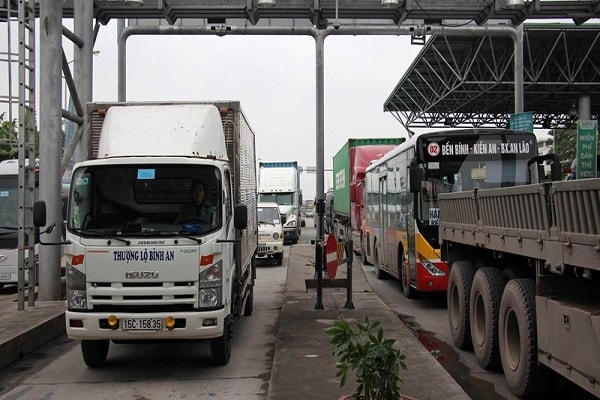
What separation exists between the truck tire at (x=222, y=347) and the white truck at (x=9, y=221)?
24.6 feet

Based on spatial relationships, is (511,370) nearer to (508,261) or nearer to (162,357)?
(508,261)

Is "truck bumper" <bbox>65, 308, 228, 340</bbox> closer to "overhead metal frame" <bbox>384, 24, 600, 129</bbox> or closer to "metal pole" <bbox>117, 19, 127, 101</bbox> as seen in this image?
"metal pole" <bbox>117, 19, 127, 101</bbox>

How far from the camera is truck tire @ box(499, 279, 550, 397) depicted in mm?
5754

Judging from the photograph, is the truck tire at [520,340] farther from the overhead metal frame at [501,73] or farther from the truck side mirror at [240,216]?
the overhead metal frame at [501,73]

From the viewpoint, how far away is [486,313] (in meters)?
7.11

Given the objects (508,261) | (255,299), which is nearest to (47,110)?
(255,299)

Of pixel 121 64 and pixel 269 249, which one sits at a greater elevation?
pixel 121 64

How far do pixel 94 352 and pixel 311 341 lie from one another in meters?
2.80

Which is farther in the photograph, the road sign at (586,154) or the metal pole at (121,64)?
the metal pole at (121,64)

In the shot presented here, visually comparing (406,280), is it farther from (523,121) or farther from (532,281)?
(532,281)

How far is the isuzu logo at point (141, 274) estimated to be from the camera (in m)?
6.68

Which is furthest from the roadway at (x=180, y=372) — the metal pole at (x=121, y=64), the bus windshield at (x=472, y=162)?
the metal pole at (x=121, y=64)

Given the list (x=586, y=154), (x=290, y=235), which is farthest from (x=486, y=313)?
(x=290, y=235)

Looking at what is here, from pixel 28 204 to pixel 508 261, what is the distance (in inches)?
296
